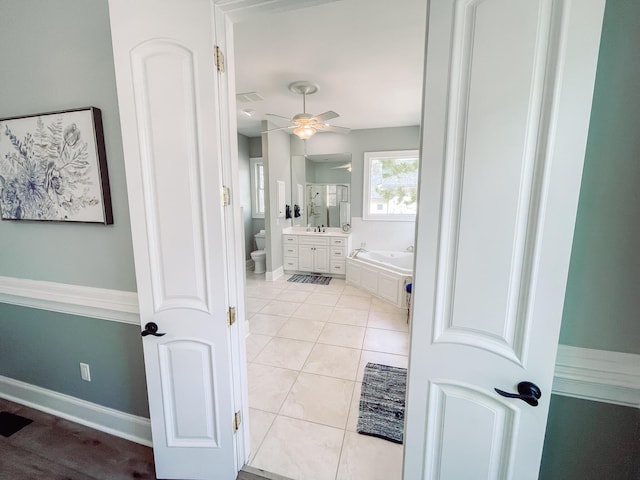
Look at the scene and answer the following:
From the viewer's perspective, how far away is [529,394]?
85cm

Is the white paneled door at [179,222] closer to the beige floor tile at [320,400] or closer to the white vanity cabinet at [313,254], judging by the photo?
the beige floor tile at [320,400]

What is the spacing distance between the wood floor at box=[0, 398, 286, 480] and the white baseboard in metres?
0.04

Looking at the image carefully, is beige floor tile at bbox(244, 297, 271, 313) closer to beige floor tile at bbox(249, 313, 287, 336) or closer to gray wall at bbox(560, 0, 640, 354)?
beige floor tile at bbox(249, 313, 287, 336)

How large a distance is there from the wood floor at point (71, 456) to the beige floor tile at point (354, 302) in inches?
94.6

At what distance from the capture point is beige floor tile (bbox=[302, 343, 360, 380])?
2.29 metres

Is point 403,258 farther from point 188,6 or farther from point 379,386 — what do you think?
point 188,6

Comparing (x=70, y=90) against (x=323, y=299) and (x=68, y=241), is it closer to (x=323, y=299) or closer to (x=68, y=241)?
(x=68, y=241)

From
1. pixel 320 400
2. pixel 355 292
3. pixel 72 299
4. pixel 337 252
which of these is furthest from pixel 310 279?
pixel 72 299

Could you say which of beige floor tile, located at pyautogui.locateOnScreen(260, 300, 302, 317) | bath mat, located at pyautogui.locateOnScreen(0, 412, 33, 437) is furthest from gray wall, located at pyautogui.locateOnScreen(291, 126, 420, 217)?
bath mat, located at pyautogui.locateOnScreen(0, 412, 33, 437)

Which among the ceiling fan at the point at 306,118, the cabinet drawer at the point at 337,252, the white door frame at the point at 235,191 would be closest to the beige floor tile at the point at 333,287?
the cabinet drawer at the point at 337,252

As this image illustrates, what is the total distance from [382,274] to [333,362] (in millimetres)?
1780

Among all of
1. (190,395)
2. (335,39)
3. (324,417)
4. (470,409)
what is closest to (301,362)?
(324,417)

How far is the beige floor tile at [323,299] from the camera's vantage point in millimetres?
3799

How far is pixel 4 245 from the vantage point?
1742 millimetres
